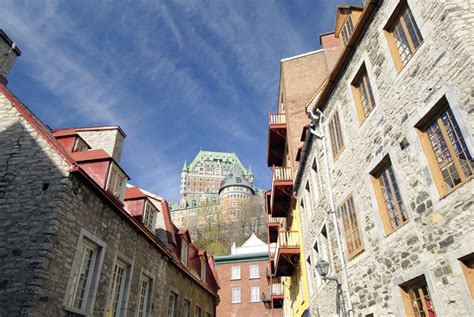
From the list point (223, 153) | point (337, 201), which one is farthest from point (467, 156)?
point (223, 153)

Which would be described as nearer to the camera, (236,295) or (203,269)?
(203,269)

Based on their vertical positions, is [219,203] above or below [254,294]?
above

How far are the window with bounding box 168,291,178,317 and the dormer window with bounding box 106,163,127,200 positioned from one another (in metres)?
6.15

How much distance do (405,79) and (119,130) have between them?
10.9 metres

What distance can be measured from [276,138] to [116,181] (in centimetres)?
1146

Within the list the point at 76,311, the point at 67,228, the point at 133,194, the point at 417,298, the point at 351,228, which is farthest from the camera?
the point at 133,194

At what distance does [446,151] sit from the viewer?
567cm

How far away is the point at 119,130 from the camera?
13805 mm

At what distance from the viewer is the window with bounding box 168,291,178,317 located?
14852 millimetres

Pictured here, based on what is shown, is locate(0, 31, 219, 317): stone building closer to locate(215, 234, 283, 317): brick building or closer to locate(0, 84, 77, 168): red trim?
locate(0, 84, 77, 168): red trim

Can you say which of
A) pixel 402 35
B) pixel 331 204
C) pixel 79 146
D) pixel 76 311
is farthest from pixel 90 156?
pixel 402 35

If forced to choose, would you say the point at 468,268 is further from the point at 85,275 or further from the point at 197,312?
the point at 197,312

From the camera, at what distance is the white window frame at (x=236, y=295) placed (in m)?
37.7

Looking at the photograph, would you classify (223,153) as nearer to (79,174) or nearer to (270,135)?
(270,135)
